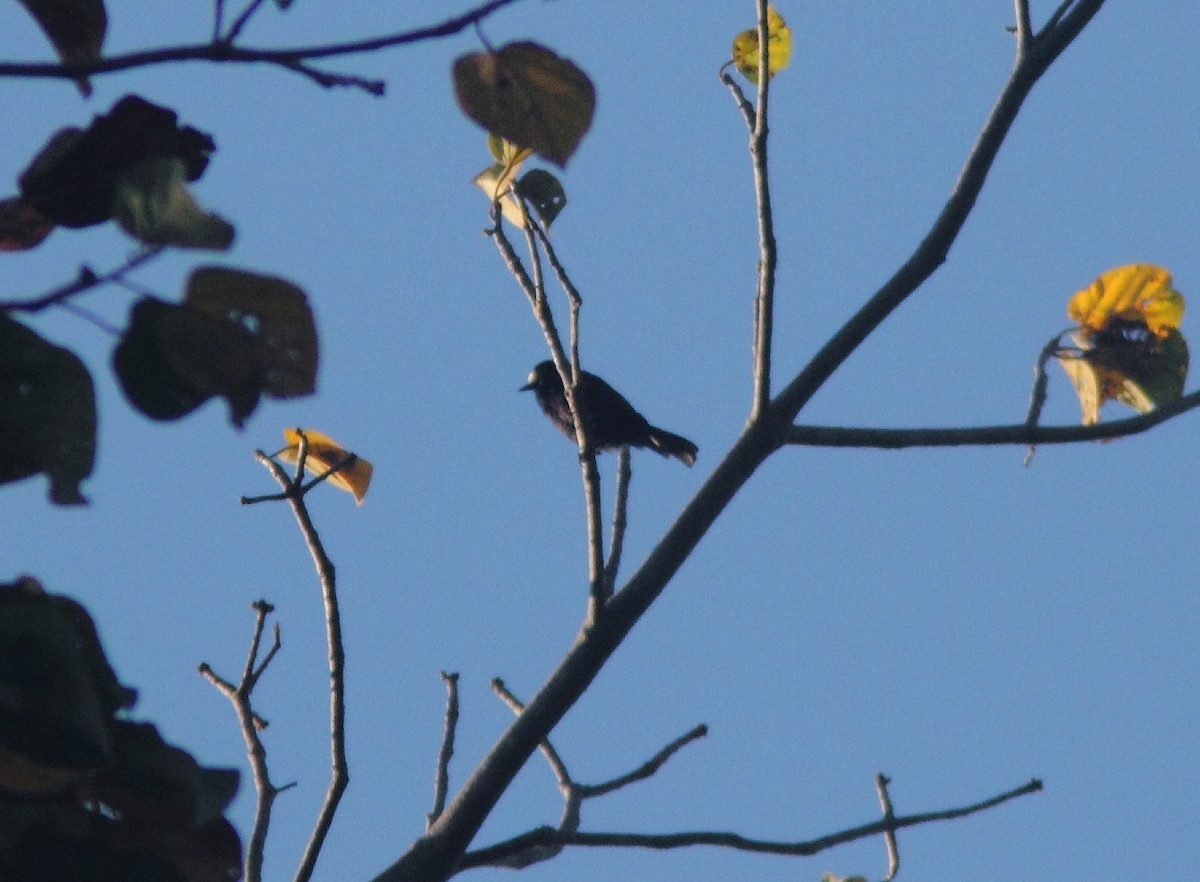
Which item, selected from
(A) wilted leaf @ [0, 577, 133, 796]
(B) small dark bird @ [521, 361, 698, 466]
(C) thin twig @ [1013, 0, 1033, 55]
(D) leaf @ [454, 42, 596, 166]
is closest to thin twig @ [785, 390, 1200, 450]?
(C) thin twig @ [1013, 0, 1033, 55]

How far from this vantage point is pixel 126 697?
1160 millimetres

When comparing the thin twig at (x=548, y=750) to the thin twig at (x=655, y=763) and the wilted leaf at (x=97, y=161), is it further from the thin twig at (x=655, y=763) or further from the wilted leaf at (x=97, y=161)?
the wilted leaf at (x=97, y=161)

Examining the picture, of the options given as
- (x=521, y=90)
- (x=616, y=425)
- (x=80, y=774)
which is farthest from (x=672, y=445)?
(x=80, y=774)

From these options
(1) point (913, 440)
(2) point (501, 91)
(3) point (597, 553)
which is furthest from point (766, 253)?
(2) point (501, 91)

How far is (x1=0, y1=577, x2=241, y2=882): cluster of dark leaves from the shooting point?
102 cm

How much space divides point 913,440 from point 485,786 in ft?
2.77

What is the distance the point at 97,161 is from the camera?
3.47 feet

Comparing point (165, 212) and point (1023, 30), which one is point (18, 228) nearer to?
point (165, 212)

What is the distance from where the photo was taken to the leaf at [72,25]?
112 centimetres

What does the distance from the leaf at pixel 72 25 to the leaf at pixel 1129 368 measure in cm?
187

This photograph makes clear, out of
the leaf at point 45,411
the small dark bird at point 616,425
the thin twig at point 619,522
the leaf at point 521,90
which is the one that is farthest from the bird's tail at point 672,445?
the leaf at point 45,411

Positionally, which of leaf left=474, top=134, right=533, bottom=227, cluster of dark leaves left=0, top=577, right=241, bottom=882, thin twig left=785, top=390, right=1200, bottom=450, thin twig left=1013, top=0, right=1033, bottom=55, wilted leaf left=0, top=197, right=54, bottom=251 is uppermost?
thin twig left=1013, top=0, right=1033, bottom=55

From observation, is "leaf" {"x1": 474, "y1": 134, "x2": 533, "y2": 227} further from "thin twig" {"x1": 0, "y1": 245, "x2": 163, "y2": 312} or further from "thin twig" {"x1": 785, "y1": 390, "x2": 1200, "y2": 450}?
"thin twig" {"x1": 0, "y1": 245, "x2": 163, "y2": 312}

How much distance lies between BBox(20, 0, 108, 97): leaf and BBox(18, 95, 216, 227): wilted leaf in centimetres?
A: 9
